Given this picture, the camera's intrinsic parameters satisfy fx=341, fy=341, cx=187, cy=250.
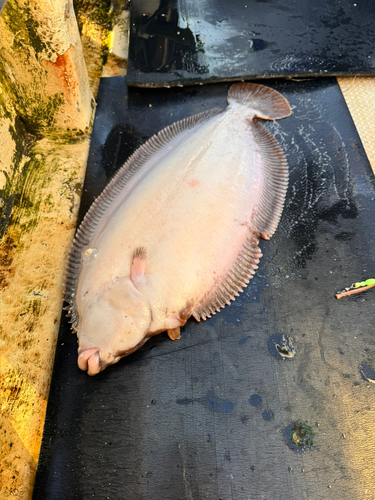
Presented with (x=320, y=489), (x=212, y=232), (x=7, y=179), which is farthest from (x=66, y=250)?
(x=320, y=489)

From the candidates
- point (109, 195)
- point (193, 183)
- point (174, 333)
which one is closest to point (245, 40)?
point (193, 183)

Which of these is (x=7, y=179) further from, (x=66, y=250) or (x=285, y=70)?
(x=285, y=70)

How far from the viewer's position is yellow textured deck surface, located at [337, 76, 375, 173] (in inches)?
106

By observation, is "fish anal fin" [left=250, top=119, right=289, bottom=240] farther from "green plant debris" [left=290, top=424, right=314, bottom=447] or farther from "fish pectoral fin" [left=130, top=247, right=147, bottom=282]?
"green plant debris" [left=290, top=424, right=314, bottom=447]

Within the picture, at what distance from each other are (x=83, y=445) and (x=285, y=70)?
3.16 m

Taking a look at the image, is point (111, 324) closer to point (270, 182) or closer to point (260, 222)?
point (260, 222)

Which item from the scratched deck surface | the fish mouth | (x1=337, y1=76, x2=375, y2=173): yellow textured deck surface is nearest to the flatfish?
the fish mouth

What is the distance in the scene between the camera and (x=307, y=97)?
2.89 meters

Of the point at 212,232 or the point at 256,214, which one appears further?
the point at 256,214

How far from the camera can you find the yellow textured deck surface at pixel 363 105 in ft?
8.83

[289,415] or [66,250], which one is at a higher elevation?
[66,250]

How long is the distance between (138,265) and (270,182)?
1138mm

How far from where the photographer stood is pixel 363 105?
2891 mm

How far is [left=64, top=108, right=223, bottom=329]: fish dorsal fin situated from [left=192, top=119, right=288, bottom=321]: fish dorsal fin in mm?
439
